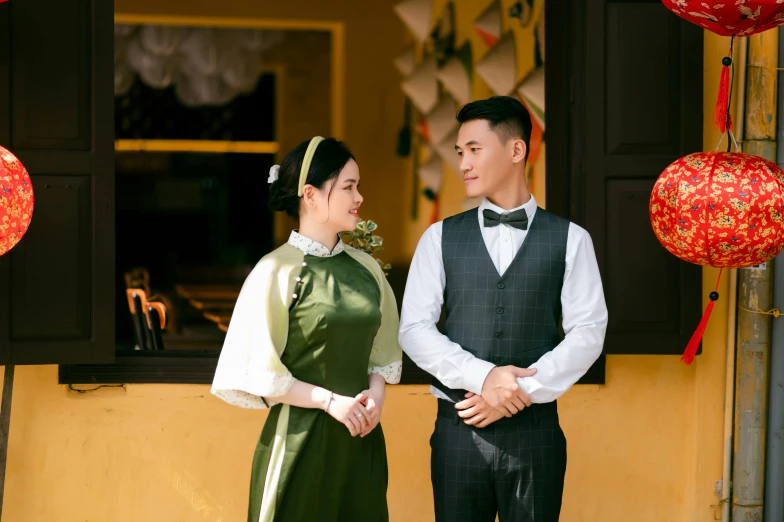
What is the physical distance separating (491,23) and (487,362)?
3607 mm

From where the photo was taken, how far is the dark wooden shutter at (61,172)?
359cm

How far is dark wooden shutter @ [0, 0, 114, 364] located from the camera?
359 centimetres

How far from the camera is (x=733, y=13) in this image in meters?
2.92

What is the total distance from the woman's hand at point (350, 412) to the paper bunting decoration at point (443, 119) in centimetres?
446

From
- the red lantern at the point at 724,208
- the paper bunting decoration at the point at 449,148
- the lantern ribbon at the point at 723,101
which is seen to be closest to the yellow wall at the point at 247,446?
the lantern ribbon at the point at 723,101

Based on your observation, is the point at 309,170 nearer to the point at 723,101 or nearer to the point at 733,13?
the point at 733,13

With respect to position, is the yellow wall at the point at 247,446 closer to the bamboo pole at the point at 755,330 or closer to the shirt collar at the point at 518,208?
the bamboo pole at the point at 755,330

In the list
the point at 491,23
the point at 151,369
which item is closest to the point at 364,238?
the point at 151,369

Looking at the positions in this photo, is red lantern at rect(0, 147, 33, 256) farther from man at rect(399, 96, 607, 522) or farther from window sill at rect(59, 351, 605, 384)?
man at rect(399, 96, 607, 522)

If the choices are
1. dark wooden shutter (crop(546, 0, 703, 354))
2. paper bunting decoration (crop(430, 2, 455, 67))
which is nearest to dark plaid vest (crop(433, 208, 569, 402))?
dark wooden shutter (crop(546, 0, 703, 354))

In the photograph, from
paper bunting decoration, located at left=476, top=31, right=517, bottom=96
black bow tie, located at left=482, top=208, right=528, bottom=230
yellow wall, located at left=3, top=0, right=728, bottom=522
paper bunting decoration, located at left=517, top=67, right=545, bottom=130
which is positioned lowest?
yellow wall, located at left=3, top=0, right=728, bottom=522

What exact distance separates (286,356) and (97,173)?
1314mm

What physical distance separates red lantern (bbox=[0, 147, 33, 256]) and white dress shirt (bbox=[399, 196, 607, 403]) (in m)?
1.20

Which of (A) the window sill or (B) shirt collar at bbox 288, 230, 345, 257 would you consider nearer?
(B) shirt collar at bbox 288, 230, 345, 257
